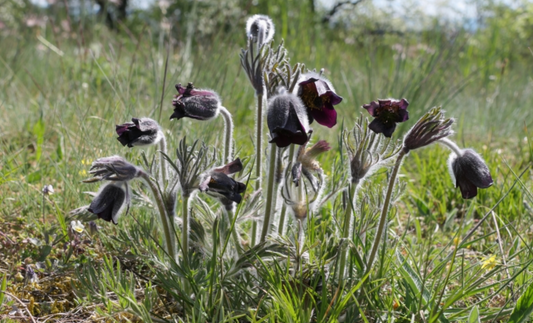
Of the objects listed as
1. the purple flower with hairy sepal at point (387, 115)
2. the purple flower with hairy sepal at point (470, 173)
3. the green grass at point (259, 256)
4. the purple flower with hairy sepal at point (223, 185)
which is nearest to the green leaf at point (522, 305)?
the green grass at point (259, 256)

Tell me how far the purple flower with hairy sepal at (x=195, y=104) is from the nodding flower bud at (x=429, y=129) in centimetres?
58

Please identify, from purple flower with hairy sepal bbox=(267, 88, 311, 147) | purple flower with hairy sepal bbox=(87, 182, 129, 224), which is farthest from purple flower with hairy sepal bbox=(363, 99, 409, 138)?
purple flower with hairy sepal bbox=(87, 182, 129, 224)

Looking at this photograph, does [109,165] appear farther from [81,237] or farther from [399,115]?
[399,115]

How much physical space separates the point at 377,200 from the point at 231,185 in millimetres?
540

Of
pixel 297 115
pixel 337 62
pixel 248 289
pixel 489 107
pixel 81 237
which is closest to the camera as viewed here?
pixel 297 115

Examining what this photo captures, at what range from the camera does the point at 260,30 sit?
4.68ft

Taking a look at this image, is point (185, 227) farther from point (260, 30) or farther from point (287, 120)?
point (260, 30)

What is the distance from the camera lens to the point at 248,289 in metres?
1.47

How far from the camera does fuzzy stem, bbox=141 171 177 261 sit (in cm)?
130

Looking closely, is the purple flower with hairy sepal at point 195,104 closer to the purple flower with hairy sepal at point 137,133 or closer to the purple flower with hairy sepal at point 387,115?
the purple flower with hairy sepal at point 137,133

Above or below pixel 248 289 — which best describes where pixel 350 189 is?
above

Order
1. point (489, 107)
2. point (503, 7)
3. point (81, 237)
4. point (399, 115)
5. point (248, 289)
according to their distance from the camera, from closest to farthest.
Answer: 1. point (399, 115)
2. point (248, 289)
3. point (81, 237)
4. point (489, 107)
5. point (503, 7)

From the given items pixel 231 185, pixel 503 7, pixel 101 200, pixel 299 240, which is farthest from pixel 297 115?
pixel 503 7

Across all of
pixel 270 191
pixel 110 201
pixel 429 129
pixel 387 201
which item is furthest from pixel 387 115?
pixel 110 201
